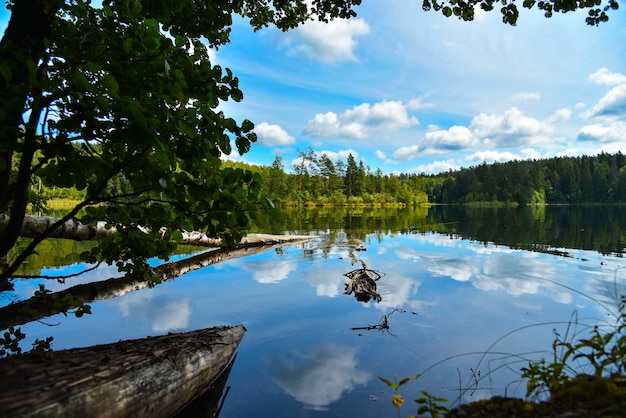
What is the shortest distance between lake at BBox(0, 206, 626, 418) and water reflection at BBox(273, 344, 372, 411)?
0.02 meters

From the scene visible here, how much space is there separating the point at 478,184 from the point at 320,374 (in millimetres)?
169752

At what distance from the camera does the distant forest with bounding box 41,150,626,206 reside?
12100 cm

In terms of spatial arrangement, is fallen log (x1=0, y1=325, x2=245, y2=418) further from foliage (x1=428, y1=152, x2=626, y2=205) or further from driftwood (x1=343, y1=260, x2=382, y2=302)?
foliage (x1=428, y1=152, x2=626, y2=205)

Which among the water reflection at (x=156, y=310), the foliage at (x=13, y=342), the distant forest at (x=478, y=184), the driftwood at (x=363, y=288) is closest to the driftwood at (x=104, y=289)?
the foliage at (x=13, y=342)

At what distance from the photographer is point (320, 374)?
234 inches

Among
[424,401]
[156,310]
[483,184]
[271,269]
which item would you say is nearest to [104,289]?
[156,310]

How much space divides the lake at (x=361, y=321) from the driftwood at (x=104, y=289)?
517mm

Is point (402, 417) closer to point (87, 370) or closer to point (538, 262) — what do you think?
point (87, 370)

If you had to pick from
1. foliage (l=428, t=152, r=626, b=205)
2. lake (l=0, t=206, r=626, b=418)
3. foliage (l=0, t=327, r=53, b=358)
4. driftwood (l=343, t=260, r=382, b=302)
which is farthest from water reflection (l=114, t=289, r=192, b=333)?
foliage (l=428, t=152, r=626, b=205)

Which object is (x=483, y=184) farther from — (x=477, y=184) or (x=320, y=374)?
(x=320, y=374)

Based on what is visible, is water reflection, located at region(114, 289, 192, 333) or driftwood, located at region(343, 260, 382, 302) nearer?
water reflection, located at region(114, 289, 192, 333)

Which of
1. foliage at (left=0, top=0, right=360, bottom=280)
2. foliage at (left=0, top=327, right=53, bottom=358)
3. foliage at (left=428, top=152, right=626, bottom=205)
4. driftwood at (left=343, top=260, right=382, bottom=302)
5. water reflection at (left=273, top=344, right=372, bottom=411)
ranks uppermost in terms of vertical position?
foliage at (left=428, top=152, right=626, bottom=205)

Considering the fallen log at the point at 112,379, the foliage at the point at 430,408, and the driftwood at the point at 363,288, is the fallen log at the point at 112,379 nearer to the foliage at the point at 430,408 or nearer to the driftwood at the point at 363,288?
the foliage at the point at 430,408

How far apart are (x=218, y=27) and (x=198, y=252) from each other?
15.2 metres
